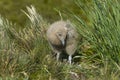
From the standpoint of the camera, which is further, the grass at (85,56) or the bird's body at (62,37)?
the bird's body at (62,37)

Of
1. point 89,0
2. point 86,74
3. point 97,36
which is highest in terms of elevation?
point 89,0

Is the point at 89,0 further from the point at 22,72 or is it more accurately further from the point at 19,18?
the point at 19,18

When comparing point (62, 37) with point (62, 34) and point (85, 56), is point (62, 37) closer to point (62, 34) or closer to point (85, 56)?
point (62, 34)

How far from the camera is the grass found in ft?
23.6

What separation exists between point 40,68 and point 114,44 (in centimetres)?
97

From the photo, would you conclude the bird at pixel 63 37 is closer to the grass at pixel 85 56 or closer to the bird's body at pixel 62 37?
the bird's body at pixel 62 37

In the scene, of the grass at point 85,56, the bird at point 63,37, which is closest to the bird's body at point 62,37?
the bird at point 63,37

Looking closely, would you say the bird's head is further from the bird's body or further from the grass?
the grass

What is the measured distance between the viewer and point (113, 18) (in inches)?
290

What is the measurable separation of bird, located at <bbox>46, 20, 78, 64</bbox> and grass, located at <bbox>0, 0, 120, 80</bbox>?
0.10 metres

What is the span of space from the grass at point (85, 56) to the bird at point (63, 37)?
0.10m

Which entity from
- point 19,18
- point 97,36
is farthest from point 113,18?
point 19,18

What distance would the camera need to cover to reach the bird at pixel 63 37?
7.81 meters

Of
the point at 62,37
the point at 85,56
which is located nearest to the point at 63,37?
the point at 62,37
